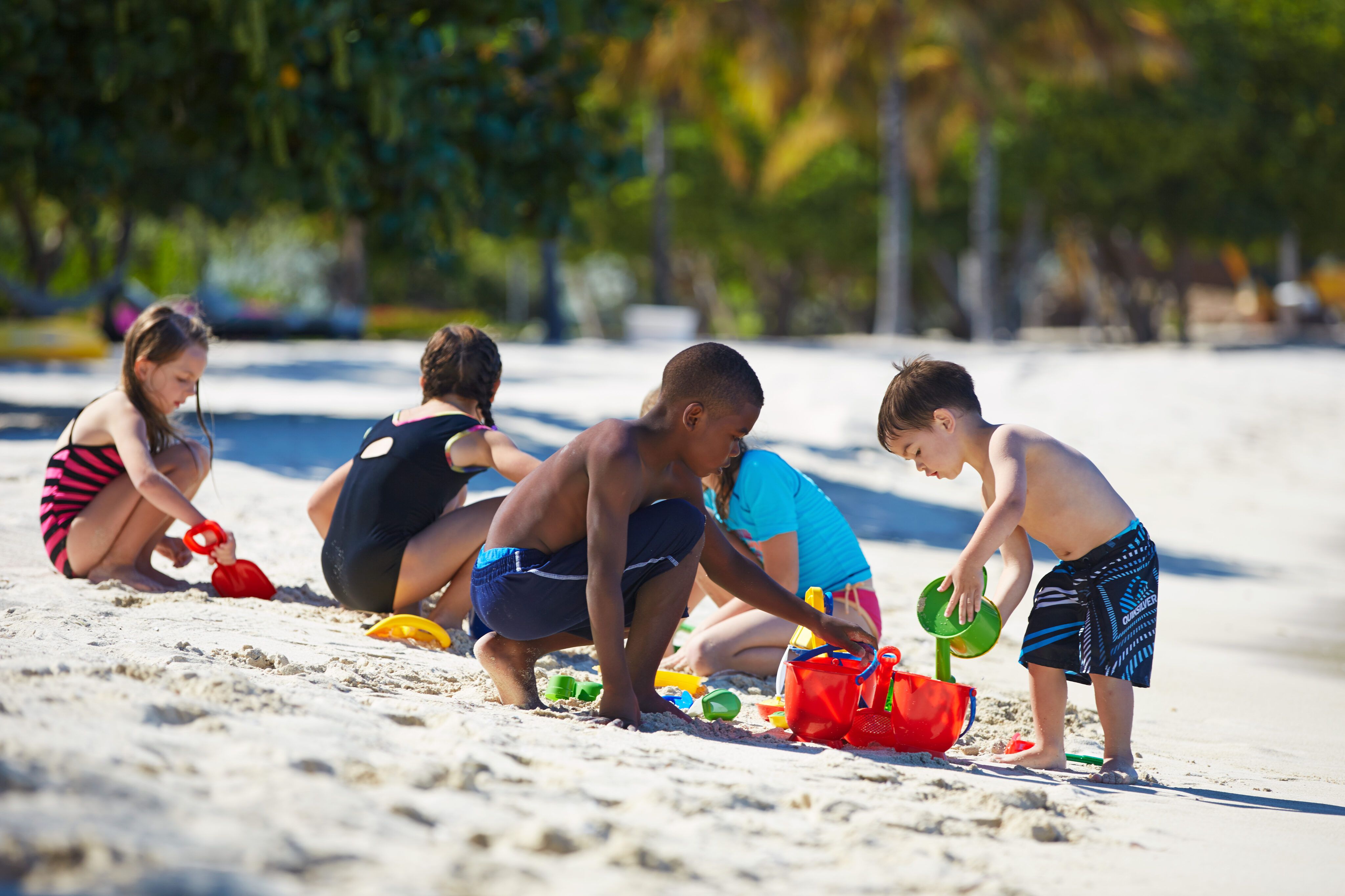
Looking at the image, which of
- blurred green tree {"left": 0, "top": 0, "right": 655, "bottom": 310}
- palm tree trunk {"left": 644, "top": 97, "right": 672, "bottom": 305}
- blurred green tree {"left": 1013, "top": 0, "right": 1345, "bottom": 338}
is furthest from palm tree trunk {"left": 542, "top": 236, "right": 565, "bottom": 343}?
blurred green tree {"left": 0, "top": 0, "right": 655, "bottom": 310}

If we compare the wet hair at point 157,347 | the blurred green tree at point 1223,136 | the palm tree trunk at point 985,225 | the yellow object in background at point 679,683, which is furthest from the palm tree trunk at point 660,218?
the yellow object in background at point 679,683

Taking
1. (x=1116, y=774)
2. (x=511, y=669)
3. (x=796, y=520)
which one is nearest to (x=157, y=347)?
(x=511, y=669)

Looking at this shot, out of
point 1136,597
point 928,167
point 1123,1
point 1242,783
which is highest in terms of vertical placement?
point 1123,1

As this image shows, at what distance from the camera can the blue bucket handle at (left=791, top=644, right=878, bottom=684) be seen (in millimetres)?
3205

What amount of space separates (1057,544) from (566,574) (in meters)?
1.35

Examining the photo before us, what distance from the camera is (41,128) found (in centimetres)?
812

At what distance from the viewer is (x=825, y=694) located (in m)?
3.20

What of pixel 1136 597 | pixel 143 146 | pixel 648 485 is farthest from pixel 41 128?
pixel 1136 597

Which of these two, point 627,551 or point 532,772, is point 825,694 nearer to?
point 627,551

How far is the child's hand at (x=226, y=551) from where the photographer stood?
412 cm

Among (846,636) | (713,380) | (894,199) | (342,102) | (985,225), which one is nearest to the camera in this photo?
(713,380)

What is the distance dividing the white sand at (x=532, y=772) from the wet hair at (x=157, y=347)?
62cm

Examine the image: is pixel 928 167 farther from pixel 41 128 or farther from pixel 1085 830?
pixel 1085 830

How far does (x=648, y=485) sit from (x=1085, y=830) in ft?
4.13
